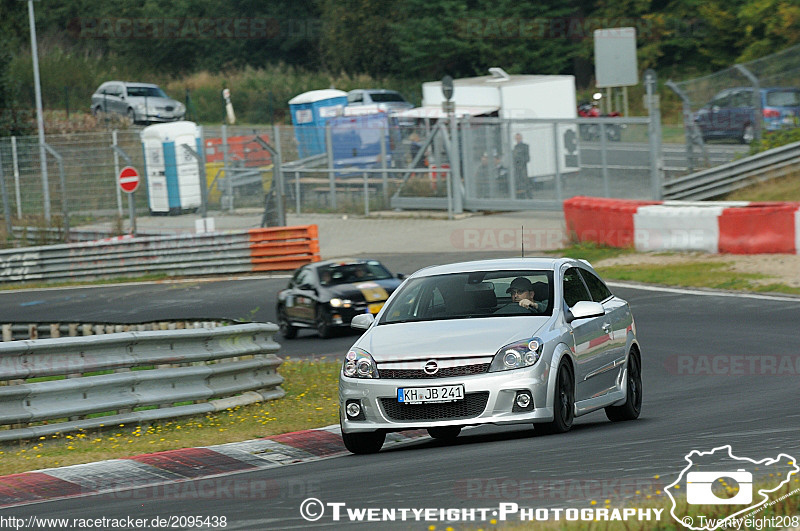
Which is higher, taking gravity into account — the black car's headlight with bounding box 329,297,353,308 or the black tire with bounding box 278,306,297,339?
the black car's headlight with bounding box 329,297,353,308

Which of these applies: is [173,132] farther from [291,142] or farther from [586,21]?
[586,21]

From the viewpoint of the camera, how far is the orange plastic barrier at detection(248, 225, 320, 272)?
98.4 ft

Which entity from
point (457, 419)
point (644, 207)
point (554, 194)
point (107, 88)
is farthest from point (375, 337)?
point (107, 88)

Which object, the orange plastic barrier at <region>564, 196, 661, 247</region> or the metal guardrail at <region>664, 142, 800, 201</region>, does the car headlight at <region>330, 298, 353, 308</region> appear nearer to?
the orange plastic barrier at <region>564, 196, 661, 247</region>

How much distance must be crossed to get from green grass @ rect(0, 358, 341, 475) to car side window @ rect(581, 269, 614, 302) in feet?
8.21

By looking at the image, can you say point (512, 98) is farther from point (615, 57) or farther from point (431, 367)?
point (431, 367)

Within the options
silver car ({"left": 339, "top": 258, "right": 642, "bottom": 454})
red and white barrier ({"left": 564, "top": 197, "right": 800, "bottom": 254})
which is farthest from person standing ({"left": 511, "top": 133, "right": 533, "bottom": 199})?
silver car ({"left": 339, "top": 258, "right": 642, "bottom": 454})

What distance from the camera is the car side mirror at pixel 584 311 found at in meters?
10.1

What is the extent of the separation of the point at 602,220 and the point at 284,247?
7154 millimetres

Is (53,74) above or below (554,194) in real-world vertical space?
above

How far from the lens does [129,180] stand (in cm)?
3319

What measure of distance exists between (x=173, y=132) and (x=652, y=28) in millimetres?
32762

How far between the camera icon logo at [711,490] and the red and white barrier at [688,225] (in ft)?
55.1

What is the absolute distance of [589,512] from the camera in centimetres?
622
